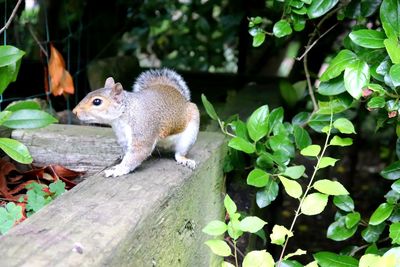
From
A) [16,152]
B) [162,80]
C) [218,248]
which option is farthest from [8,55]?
[218,248]

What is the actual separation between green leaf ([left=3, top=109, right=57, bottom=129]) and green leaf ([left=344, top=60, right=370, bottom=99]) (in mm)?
911

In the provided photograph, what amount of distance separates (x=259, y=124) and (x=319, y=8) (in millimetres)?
455

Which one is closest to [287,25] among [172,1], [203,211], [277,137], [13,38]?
[277,137]

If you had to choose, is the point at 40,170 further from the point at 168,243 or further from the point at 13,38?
the point at 13,38

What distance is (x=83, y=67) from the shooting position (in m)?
3.75

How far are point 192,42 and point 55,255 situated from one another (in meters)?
3.52

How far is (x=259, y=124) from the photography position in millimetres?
2232

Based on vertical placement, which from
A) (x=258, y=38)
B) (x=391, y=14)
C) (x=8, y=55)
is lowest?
(x=258, y=38)

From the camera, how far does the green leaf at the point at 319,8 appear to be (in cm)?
213

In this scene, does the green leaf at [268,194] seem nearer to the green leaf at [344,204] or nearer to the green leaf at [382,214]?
the green leaf at [344,204]

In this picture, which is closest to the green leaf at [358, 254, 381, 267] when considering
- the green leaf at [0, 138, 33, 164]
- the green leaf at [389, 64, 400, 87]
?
the green leaf at [389, 64, 400, 87]

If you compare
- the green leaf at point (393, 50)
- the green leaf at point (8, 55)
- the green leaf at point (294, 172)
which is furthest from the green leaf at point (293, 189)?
the green leaf at point (8, 55)

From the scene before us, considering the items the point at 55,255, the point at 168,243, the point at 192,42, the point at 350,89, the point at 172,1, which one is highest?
the point at 55,255

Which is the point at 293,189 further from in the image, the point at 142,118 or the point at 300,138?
the point at 142,118
